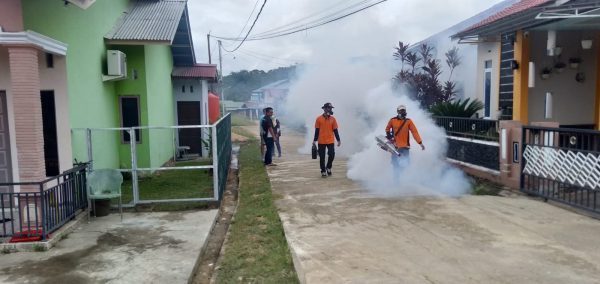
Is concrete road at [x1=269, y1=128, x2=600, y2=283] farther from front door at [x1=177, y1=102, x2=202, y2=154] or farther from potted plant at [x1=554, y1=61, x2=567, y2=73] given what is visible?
front door at [x1=177, y1=102, x2=202, y2=154]

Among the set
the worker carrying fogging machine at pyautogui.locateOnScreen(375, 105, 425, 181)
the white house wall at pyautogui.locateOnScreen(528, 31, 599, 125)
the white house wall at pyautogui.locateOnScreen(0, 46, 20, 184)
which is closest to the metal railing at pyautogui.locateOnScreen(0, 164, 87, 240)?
the white house wall at pyautogui.locateOnScreen(0, 46, 20, 184)

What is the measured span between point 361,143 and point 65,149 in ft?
30.5

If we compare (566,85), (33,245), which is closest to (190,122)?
(33,245)

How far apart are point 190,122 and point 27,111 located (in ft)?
34.2

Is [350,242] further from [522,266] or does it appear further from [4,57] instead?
[4,57]

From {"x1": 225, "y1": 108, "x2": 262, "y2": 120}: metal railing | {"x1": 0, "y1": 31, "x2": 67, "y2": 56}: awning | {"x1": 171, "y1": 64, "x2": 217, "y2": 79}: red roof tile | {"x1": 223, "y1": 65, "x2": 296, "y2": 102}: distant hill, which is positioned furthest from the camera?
{"x1": 223, "y1": 65, "x2": 296, "y2": 102}: distant hill

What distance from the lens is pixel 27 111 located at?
232 inches

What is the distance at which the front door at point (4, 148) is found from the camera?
751 cm

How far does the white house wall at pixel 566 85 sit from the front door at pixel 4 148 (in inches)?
452

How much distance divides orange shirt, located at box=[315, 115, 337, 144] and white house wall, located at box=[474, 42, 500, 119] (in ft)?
18.2

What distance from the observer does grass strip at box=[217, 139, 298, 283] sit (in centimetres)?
485

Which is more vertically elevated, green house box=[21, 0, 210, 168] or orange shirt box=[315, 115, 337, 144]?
green house box=[21, 0, 210, 168]

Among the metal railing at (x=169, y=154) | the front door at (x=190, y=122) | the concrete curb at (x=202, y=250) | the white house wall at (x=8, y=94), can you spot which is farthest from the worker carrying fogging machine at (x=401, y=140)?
the front door at (x=190, y=122)

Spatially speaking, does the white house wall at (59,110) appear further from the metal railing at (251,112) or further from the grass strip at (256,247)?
the metal railing at (251,112)
